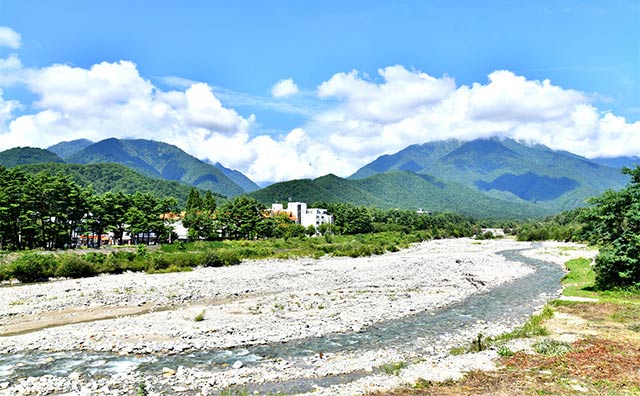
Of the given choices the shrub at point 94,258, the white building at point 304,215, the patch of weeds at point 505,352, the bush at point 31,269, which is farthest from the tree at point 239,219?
the patch of weeds at point 505,352

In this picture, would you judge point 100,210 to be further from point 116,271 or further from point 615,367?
point 615,367

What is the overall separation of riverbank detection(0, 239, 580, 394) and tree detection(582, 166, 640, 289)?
9.84 m

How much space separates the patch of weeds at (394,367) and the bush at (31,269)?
1631 inches

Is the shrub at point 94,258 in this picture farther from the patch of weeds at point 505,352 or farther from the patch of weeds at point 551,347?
the patch of weeds at point 551,347

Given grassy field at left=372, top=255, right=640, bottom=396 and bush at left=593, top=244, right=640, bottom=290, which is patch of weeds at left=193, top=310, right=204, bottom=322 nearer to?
grassy field at left=372, top=255, right=640, bottom=396

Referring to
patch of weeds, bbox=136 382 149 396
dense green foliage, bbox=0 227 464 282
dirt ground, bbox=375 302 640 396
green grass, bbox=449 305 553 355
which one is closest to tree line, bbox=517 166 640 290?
dirt ground, bbox=375 302 640 396

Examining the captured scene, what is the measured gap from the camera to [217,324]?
22.8m

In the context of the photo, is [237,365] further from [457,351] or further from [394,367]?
[457,351]

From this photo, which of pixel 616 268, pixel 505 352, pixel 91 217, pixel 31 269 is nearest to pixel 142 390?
pixel 505 352

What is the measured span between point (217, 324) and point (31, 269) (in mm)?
30734

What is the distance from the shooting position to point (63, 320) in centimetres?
2527

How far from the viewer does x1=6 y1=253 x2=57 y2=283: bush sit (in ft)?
136

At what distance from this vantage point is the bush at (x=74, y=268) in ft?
145

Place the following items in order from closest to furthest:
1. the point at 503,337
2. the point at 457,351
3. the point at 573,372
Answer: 1. the point at 573,372
2. the point at 457,351
3. the point at 503,337
